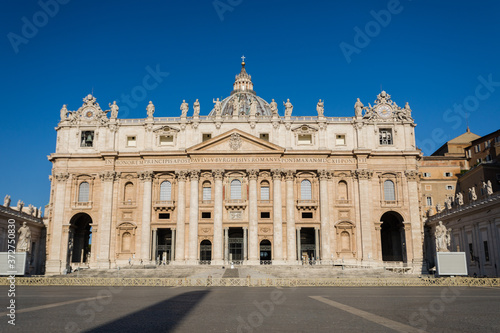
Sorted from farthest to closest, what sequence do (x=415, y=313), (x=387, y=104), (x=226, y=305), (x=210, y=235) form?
(x=387, y=104) < (x=210, y=235) < (x=226, y=305) < (x=415, y=313)

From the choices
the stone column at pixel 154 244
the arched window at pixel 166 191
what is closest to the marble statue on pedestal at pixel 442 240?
the arched window at pixel 166 191

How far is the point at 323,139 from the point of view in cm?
6206

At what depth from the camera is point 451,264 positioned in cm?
3725

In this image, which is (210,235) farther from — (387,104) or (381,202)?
(387,104)

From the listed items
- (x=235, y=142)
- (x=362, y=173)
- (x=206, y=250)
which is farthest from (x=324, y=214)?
(x=206, y=250)

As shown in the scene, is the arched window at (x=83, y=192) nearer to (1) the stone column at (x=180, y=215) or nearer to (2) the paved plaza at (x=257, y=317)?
(1) the stone column at (x=180, y=215)

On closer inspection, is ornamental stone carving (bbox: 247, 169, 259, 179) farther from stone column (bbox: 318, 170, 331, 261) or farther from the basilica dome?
→ the basilica dome

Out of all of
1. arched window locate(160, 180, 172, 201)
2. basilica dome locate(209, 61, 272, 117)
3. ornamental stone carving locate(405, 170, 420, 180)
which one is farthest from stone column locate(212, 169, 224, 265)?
basilica dome locate(209, 61, 272, 117)

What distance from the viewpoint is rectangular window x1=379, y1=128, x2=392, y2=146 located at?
6316 cm

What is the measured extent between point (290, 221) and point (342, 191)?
8484 millimetres

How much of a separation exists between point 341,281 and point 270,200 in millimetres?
26384

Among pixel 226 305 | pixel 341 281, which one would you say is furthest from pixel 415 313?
pixel 341 281

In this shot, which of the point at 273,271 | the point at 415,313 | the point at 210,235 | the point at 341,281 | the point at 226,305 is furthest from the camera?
the point at 210,235

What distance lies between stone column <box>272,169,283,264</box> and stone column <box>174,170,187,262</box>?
11522 mm
